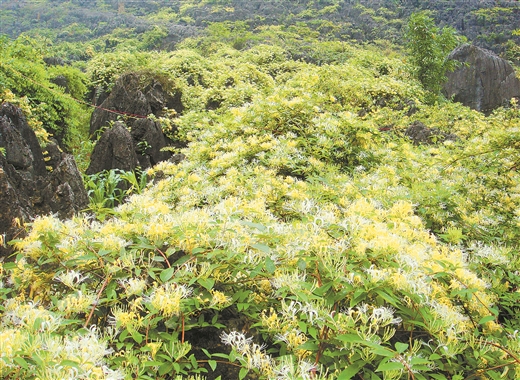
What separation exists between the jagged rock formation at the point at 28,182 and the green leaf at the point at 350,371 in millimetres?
1827

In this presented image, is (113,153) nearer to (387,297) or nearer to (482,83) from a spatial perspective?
(387,297)

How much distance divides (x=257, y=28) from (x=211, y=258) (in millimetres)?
25852

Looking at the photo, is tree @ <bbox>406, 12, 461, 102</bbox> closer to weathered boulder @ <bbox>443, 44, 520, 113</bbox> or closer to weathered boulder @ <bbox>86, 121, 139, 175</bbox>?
weathered boulder @ <bbox>443, 44, 520, 113</bbox>

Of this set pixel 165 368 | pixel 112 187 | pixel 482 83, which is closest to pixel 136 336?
pixel 165 368

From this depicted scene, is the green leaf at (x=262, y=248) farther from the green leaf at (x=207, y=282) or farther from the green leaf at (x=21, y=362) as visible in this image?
the green leaf at (x=21, y=362)

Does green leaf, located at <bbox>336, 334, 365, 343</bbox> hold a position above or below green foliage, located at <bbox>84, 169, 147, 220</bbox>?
above

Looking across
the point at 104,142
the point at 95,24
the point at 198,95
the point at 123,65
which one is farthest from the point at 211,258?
the point at 95,24

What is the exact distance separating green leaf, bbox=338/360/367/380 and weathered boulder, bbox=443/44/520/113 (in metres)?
14.5

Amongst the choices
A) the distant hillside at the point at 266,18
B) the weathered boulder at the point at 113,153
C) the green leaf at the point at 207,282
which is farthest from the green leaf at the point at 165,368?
the distant hillside at the point at 266,18

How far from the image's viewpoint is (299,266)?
1218mm

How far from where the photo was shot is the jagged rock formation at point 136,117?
572 cm

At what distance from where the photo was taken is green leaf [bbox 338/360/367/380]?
34.3 inches

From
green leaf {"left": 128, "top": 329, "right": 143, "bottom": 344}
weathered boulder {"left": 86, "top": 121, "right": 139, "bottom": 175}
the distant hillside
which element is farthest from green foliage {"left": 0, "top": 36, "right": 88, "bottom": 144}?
the distant hillside

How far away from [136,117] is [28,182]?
4.32m
